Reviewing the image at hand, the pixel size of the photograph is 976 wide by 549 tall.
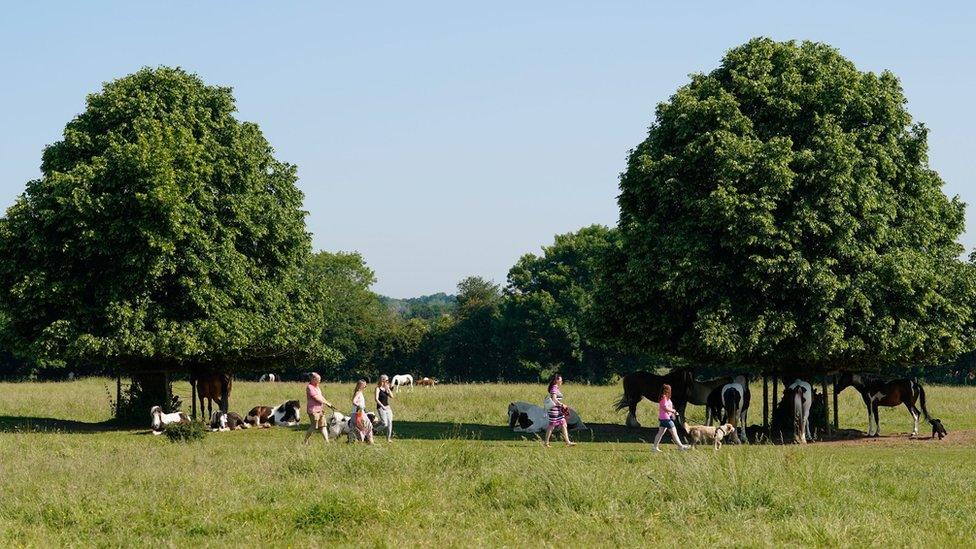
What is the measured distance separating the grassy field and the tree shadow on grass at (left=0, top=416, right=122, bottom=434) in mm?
7536

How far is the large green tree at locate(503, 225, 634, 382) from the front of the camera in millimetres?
87312

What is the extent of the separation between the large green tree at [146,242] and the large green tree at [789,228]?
11497 mm

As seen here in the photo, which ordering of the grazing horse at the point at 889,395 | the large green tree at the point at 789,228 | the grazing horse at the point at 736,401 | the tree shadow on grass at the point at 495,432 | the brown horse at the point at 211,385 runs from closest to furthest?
the large green tree at the point at 789,228 < the grazing horse at the point at 736,401 < the tree shadow on grass at the point at 495,432 < the grazing horse at the point at 889,395 < the brown horse at the point at 211,385

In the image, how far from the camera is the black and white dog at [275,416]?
35875mm

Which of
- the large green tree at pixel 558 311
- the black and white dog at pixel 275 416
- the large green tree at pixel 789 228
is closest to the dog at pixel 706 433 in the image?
the large green tree at pixel 789 228

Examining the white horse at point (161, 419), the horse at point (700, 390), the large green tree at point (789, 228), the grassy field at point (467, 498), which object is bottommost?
the grassy field at point (467, 498)

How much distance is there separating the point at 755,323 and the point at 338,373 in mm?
76057

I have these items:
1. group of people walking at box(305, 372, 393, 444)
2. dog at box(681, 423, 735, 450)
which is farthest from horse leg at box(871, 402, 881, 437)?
group of people walking at box(305, 372, 393, 444)

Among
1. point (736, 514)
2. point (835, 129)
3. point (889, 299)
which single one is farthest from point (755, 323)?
point (736, 514)

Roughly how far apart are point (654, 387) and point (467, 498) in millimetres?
18038

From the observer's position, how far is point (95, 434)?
32500 millimetres

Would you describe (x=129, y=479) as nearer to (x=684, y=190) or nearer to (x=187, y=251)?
(x=187, y=251)

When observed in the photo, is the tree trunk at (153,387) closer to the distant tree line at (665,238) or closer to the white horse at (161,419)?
the distant tree line at (665,238)

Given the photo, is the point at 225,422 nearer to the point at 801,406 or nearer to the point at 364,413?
the point at 364,413
